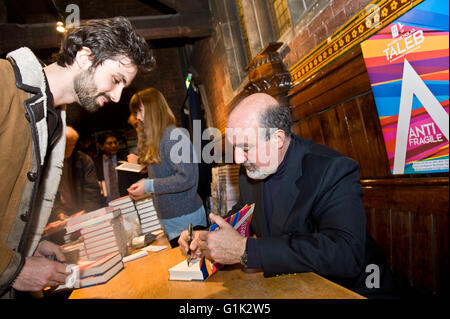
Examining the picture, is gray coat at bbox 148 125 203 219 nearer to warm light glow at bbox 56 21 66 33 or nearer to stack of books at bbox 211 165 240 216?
stack of books at bbox 211 165 240 216

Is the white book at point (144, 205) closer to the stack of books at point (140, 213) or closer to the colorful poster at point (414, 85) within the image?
the stack of books at point (140, 213)

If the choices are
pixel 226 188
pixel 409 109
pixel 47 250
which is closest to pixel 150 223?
pixel 47 250

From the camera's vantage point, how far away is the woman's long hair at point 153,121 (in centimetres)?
251

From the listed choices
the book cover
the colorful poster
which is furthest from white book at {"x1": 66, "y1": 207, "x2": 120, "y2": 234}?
the colorful poster

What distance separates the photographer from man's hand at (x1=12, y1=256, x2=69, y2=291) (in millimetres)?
1080

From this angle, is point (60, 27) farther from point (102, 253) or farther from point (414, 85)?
point (414, 85)

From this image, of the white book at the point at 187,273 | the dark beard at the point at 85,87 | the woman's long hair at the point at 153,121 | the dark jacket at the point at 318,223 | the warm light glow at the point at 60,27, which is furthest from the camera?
the warm light glow at the point at 60,27

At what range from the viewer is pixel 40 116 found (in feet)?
4.24

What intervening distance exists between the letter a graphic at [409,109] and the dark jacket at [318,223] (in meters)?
0.45

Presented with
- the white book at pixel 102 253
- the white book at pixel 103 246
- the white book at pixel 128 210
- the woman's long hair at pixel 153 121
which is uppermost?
the woman's long hair at pixel 153 121

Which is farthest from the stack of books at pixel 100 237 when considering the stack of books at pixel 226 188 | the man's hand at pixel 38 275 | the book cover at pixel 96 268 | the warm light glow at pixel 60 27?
the warm light glow at pixel 60 27

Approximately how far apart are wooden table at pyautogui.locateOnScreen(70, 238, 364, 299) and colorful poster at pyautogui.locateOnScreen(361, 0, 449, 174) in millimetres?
898

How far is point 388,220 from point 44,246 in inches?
82.6

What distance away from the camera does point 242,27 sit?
4.50 meters
